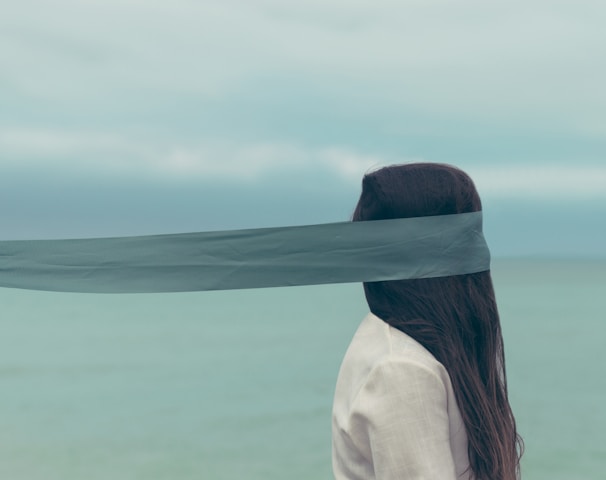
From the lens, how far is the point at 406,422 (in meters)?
1.18

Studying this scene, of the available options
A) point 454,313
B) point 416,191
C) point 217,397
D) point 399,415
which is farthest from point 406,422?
point 217,397

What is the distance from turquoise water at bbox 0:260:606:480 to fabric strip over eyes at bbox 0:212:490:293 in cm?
35

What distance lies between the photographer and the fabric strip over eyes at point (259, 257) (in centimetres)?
132

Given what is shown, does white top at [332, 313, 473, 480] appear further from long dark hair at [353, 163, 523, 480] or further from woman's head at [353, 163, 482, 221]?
woman's head at [353, 163, 482, 221]

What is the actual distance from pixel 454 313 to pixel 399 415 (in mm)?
188

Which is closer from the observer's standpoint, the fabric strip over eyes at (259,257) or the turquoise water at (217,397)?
the fabric strip over eyes at (259,257)

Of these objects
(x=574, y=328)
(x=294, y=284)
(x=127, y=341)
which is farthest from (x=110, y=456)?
(x=574, y=328)

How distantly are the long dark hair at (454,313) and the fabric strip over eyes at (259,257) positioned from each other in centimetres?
2

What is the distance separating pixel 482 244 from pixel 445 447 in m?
0.34

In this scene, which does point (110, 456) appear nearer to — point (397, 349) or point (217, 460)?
point (217, 460)

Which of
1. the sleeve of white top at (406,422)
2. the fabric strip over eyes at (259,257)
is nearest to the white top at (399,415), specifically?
the sleeve of white top at (406,422)

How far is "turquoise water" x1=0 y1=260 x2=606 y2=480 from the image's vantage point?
29.1 ft

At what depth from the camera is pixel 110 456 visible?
29.9 feet

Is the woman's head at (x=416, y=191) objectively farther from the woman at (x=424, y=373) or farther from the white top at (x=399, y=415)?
the white top at (x=399, y=415)
